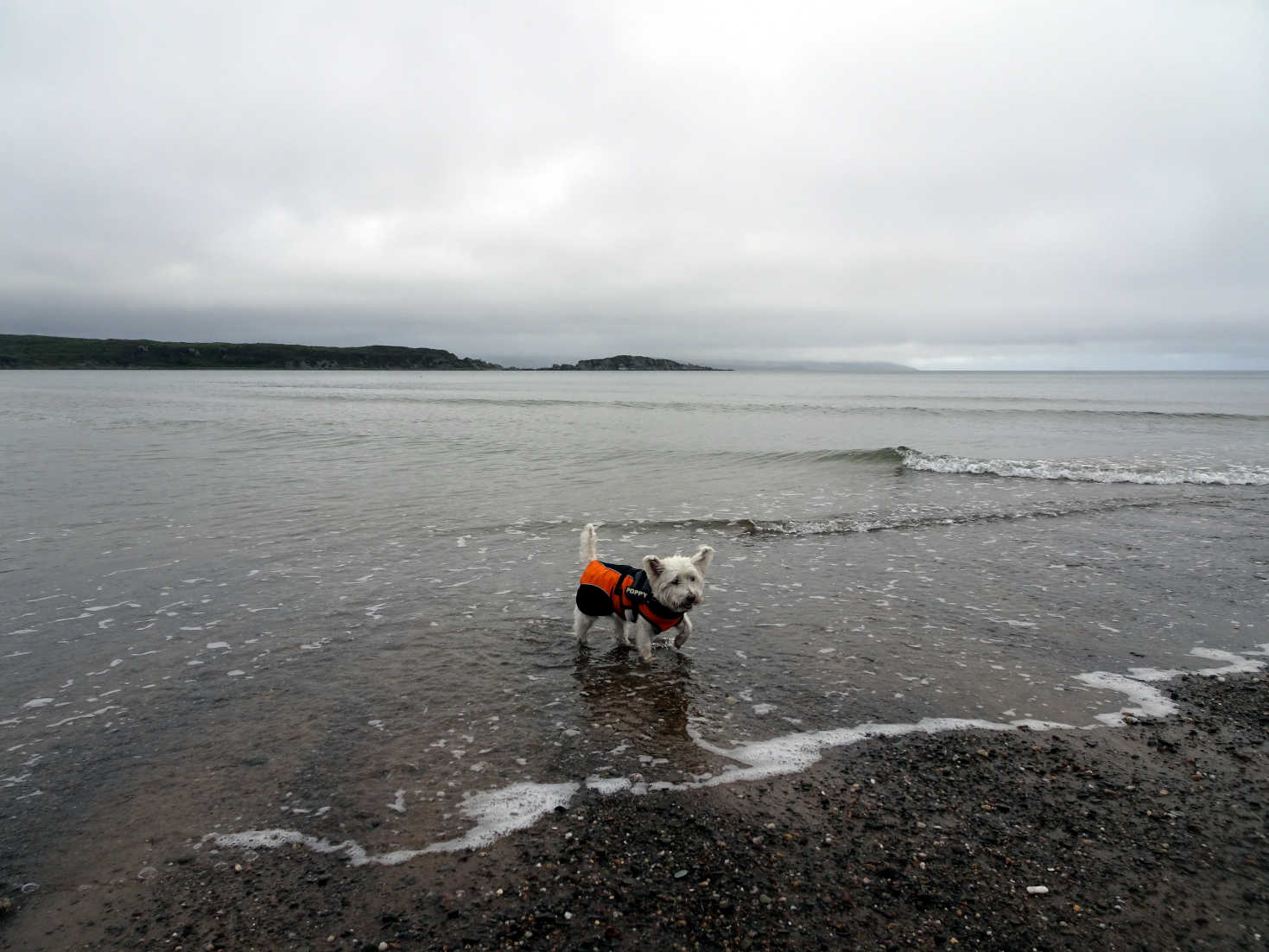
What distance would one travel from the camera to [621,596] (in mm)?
7715

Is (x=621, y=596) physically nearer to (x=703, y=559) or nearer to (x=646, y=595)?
(x=646, y=595)

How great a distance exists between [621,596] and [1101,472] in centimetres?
2115

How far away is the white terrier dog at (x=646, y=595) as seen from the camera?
24.1ft

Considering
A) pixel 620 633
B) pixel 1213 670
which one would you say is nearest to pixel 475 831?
pixel 620 633

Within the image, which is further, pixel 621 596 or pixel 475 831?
pixel 621 596

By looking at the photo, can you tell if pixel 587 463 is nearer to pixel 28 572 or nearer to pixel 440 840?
pixel 28 572

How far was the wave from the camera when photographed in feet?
66.2

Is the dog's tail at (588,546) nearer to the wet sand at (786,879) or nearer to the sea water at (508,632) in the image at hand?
the sea water at (508,632)

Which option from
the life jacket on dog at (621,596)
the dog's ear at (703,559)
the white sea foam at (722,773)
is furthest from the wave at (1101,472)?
the life jacket on dog at (621,596)

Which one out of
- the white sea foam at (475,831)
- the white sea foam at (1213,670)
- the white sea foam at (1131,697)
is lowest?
the white sea foam at (475,831)

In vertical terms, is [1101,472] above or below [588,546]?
below

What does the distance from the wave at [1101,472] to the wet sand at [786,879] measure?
1822cm

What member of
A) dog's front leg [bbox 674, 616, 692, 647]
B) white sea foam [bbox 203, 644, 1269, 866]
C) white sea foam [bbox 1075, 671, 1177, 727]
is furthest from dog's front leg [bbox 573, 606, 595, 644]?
white sea foam [bbox 1075, 671, 1177, 727]

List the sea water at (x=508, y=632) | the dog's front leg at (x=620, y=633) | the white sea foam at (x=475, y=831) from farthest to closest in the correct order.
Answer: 1. the dog's front leg at (x=620, y=633)
2. the sea water at (x=508, y=632)
3. the white sea foam at (x=475, y=831)
